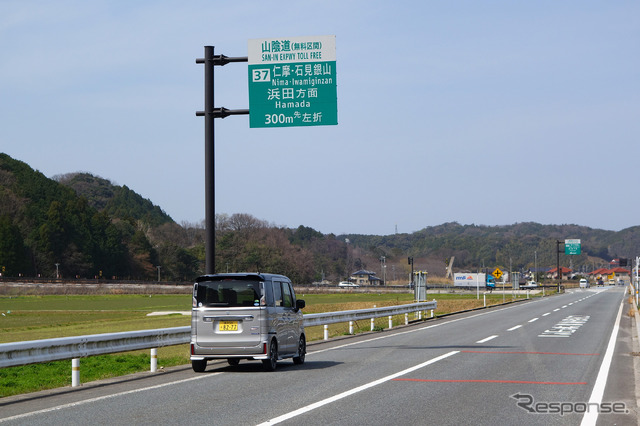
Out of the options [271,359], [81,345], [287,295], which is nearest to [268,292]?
[271,359]

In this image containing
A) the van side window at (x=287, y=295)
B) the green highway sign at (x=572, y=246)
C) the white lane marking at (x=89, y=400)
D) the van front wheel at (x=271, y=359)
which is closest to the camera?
the white lane marking at (x=89, y=400)

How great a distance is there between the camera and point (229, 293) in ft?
49.9

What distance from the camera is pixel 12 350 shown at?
1220 centimetres

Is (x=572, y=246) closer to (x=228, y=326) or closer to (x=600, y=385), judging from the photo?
(x=600, y=385)

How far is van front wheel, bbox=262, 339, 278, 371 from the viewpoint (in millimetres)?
14955

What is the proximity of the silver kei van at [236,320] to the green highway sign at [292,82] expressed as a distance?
17.1 ft

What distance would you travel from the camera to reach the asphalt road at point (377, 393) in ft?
30.6

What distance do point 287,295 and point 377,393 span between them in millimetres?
5644

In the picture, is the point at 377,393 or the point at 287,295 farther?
the point at 287,295

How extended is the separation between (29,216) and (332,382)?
437 ft

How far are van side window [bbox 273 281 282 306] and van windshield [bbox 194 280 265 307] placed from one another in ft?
2.51

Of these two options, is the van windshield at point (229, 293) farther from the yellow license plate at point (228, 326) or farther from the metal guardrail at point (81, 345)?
the metal guardrail at point (81, 345)

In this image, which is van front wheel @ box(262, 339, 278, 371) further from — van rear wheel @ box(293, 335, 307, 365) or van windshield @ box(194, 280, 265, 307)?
van rear wheel @ box(293, 335, 307, 365)

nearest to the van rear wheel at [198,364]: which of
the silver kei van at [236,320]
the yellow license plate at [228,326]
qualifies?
the silver kei van at [236,320]
